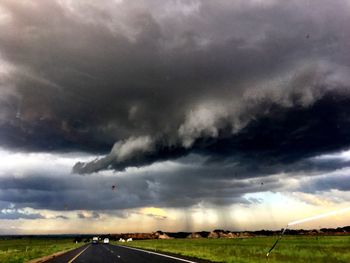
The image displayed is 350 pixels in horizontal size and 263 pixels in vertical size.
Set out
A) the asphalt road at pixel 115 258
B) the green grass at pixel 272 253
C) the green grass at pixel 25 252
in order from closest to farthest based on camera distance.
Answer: the asphalt road at pixel 115 258, the green grass at pixel 272 253, the green grass at pixel 25 252

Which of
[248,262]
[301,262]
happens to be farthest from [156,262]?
[301,262]

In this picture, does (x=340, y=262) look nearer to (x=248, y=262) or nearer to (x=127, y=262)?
(x=248, y=262)

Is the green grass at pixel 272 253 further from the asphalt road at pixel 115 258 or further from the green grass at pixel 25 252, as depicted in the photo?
the green grass at pixel 25 252

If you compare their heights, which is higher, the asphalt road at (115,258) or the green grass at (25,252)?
the green grass at (25,252)

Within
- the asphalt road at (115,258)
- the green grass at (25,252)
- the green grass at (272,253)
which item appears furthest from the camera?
the green grass at (25,252)

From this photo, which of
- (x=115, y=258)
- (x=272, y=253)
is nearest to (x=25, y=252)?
(x=115, y=258)

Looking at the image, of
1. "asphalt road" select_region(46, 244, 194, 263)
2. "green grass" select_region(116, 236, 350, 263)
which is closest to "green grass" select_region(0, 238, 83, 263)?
"asphalt road" select_region(46, 244, 194, 263)

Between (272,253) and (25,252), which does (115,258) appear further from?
(25,252)

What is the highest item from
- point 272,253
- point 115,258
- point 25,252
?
point 25,252

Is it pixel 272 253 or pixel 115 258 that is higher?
pixel 272 253

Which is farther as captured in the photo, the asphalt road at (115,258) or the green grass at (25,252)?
the green grass at (25,252)

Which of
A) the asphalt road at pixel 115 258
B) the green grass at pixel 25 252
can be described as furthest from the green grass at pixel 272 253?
the green grass at pixel 25 252

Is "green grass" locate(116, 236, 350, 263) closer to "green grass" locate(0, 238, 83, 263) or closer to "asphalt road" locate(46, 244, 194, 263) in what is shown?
"asphalt road" locate(46, 244, 194, 263)

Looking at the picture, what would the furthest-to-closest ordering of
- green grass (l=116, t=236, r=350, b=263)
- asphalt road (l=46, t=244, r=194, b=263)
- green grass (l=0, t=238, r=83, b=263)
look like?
green grass (l=0, t=238, r=83, b=263), green grass (l=116, t=236, r=350, b=263), asphalt road (l=46, t=244, r=194, b=263)
